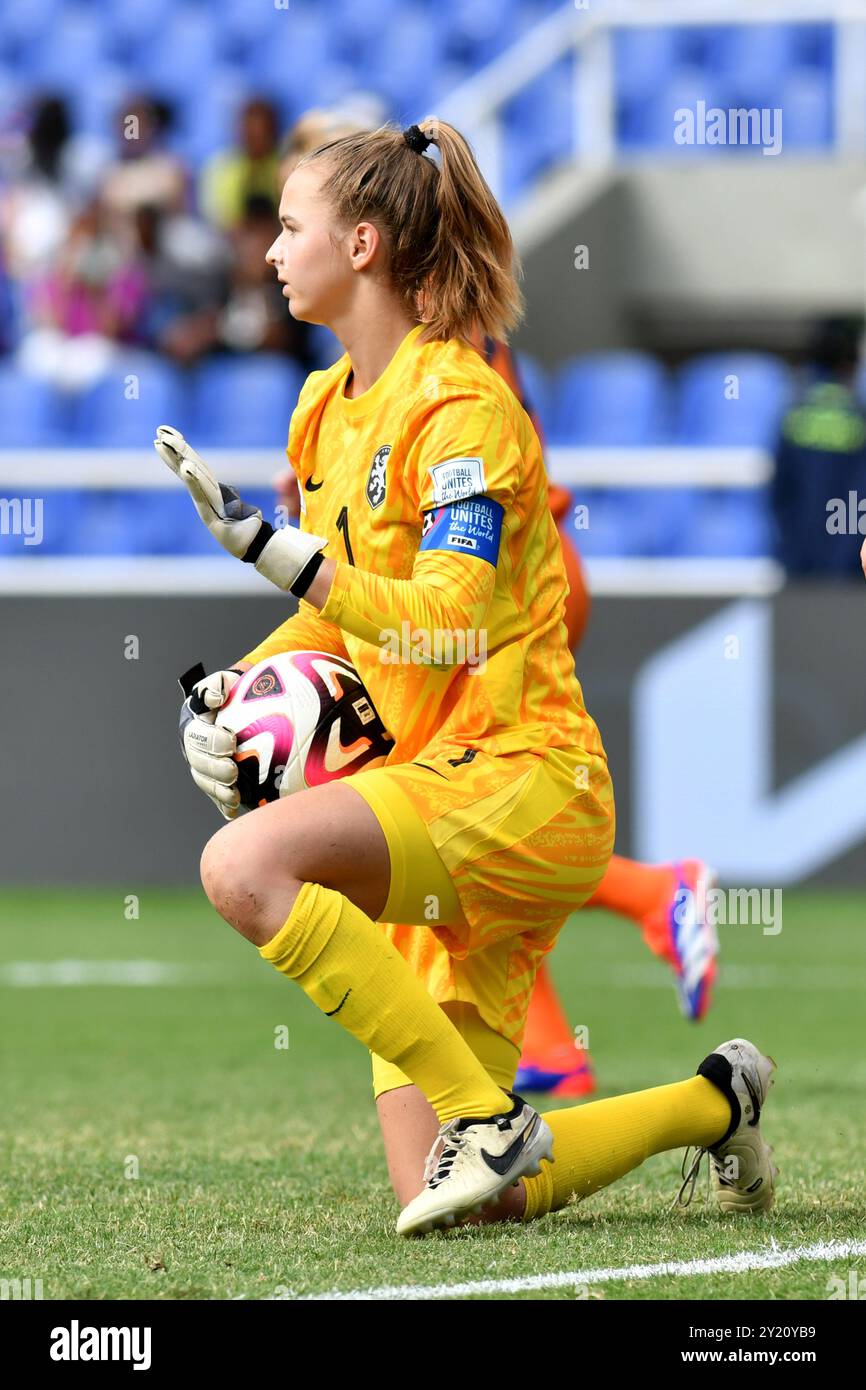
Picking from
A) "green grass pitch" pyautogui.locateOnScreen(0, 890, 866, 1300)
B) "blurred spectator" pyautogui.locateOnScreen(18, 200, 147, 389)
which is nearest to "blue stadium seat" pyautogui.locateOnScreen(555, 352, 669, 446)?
"blurred spectator" pyautogui.locateOnScreen(18, 200, 147, 389)

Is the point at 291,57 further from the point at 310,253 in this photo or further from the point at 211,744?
the point at 211,744

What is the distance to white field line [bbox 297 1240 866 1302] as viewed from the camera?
2965mm

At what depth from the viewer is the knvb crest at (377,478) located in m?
3.53

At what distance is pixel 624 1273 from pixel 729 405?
8.51 m

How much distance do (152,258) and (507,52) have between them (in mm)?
3478

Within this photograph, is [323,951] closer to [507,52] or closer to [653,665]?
[653,665]

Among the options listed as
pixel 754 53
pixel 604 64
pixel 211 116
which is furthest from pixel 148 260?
pixel 754 53

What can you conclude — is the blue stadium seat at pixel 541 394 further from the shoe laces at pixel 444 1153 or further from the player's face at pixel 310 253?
the shoe laces at pixel 444 1153

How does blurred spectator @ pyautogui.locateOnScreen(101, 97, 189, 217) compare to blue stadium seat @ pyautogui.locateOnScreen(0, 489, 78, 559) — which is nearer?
blue stadium seat @ pyautogui.locateOnScreen(0, 489, 78, 559)

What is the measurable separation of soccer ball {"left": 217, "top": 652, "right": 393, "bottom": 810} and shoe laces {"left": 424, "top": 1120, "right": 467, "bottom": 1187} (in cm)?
63

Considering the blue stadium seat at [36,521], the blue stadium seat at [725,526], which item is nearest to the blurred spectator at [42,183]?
the blue stadium seat at [36,521]

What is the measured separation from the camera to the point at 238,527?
10.6ft

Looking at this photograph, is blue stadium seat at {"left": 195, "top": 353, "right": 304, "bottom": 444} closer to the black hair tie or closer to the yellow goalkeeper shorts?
the black hair tie
